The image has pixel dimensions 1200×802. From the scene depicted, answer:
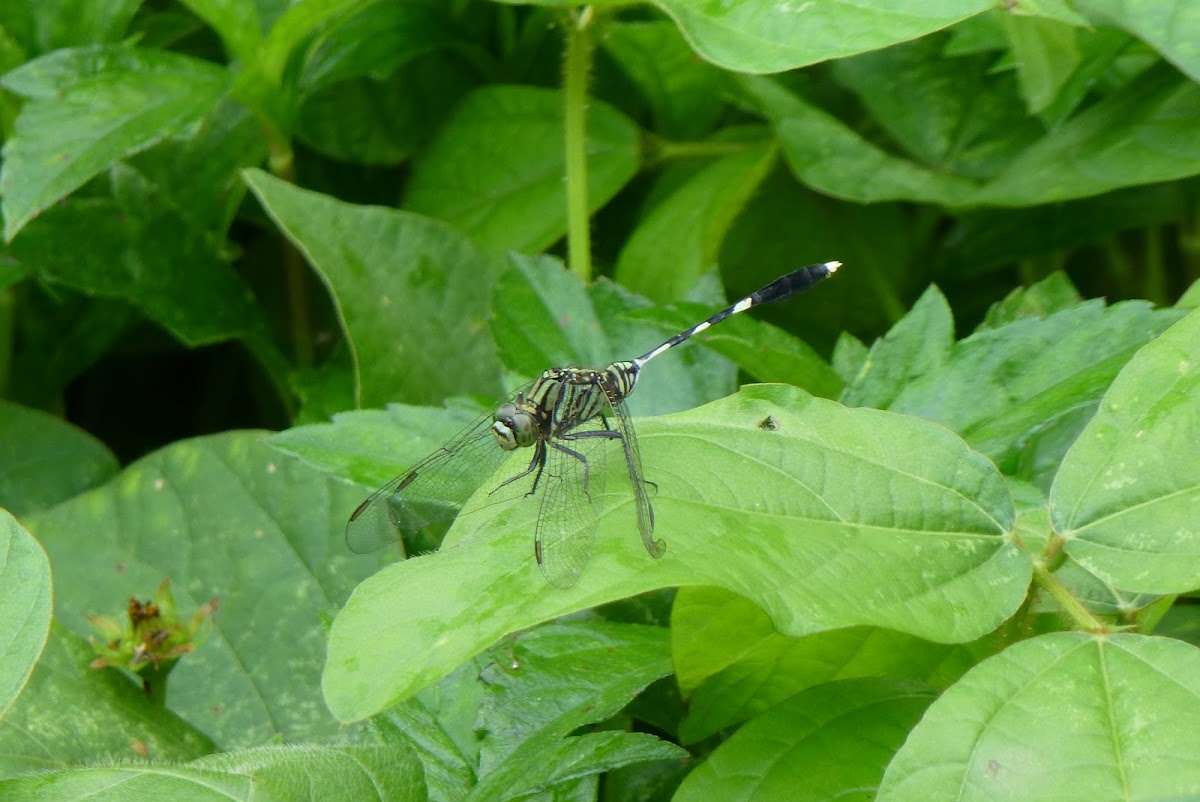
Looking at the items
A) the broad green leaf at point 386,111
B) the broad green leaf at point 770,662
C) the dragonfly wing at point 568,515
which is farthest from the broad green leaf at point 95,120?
the broad green leaf at point 770,662

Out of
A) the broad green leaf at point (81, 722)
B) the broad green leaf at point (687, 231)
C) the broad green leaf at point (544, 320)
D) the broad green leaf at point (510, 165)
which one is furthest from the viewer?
the broad green leaf at point (510, 165)

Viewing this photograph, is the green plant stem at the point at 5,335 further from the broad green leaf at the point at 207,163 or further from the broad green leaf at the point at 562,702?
the broad green leaf at the point at 562,702

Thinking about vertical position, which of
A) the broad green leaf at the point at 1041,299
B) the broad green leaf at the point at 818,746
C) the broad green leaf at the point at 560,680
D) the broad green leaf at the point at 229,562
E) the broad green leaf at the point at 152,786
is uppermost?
the broad green leaf at the point at 1041,299

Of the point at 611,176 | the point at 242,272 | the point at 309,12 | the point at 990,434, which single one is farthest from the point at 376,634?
the point at 242,272

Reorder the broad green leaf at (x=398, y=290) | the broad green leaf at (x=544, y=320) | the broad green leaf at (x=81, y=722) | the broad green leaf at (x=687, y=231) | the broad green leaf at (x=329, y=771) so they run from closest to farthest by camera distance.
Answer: the broad green leaf at (x=329, y=771), the broad green leaf at (x=81, y=722), the broad green leaf at (x=544, y=320), the broad green leaf at (x=398, y=290), the broad green leaf at (x=687, y=231)

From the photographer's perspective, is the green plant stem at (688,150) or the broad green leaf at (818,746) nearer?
the broad green leaf at (818,746)

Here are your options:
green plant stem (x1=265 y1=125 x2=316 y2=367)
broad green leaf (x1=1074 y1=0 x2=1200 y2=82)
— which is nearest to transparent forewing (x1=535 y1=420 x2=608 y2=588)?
broad green leaf (x1=1074 y1=0 x2=1200 y2=82)

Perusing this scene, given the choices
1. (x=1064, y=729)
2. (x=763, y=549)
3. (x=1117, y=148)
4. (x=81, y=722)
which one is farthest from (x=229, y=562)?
(x=1117, y=148)

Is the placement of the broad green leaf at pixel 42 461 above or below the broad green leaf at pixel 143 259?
below
